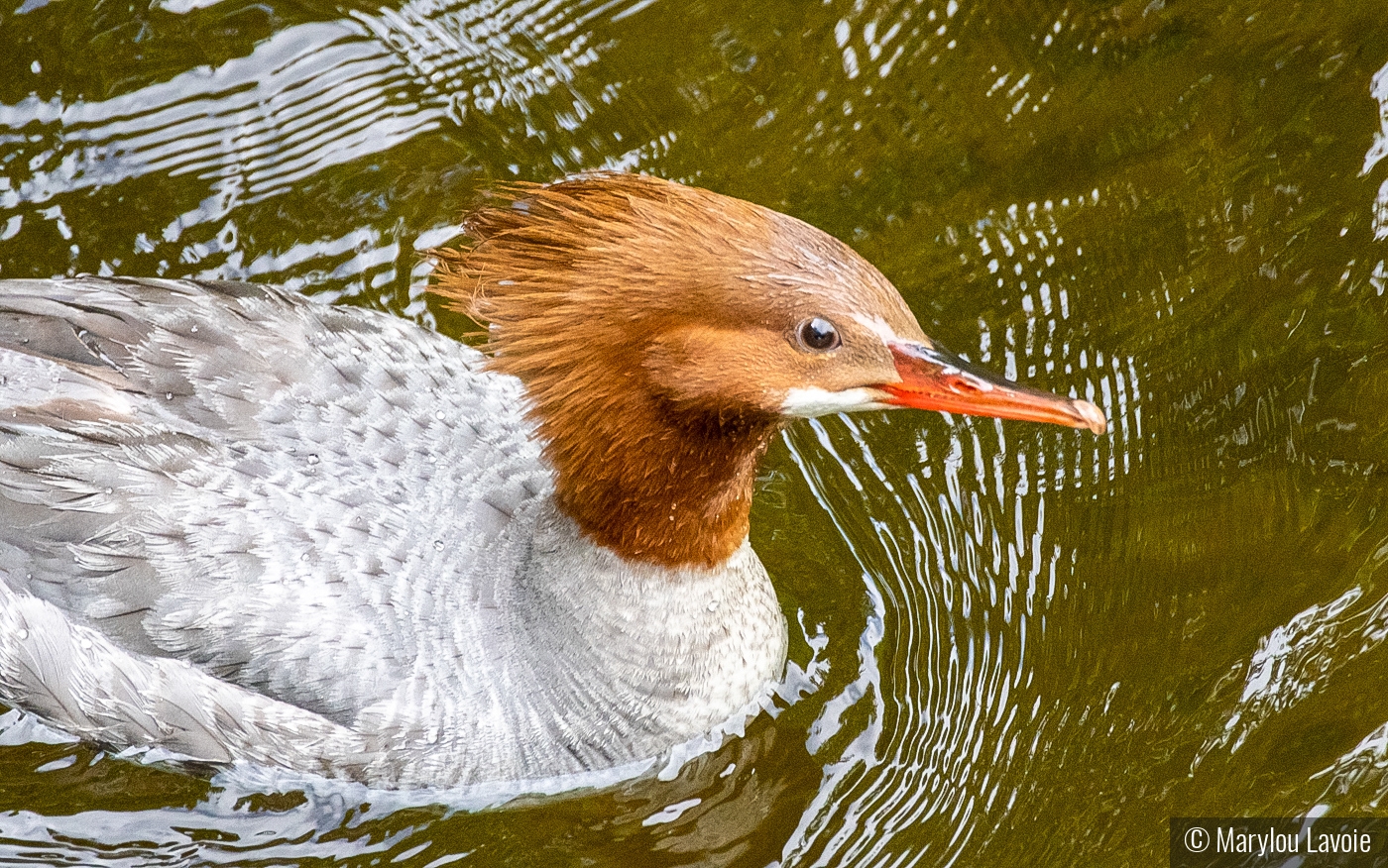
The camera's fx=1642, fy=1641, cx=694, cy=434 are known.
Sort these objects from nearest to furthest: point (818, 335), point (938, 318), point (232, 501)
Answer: point (818, 335), point (232, 501), point (938, 318)

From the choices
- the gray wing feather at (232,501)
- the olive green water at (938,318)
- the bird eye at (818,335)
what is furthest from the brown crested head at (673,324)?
the gray wing feather at (232,501)

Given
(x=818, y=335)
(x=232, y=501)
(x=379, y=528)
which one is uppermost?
(x=818, y=335)

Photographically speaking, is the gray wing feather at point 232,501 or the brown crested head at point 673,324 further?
the gray wing feather at point 232,501

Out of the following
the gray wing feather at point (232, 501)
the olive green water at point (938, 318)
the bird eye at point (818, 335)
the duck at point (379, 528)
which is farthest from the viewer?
the olive green water at point (938, 318)

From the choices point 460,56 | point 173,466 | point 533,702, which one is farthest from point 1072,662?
point 460,56

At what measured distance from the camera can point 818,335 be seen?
13.3ft

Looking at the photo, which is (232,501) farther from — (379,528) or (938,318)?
→ (938,318)

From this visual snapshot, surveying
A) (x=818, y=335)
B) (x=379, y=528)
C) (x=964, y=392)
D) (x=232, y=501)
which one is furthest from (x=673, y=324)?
(x=232, y=501)

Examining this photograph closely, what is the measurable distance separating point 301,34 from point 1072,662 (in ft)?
12.6

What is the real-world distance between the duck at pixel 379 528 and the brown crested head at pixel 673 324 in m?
0.01

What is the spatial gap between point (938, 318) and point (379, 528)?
2.26 meters

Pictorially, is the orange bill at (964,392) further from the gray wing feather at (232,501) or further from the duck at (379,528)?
the gray wing feather at (232,501)

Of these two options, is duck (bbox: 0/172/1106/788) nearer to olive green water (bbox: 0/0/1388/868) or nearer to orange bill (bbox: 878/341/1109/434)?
orange bill (bbox: 878/341/1109/434)

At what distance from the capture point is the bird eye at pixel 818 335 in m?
4.04
